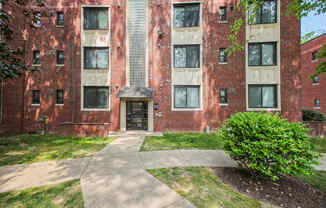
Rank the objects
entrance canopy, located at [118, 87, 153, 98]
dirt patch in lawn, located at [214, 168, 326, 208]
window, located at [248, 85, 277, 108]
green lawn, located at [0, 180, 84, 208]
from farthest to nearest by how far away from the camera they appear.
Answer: window, located at [248, 85, 277, 108], entrance canopy, located at [118, 87, 153, 98], dirt patch in lawn, located at [214, 168, 326, 208], green lawn, located at [0, 180, 84, 208]

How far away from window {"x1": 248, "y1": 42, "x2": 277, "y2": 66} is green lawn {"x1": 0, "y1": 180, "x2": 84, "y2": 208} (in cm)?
1263

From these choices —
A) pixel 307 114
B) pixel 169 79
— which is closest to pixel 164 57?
pixel 169 79

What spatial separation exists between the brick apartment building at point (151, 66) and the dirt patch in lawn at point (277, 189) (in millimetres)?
6622

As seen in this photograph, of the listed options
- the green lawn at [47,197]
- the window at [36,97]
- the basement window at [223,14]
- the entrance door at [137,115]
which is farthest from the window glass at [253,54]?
the window at [36,97]

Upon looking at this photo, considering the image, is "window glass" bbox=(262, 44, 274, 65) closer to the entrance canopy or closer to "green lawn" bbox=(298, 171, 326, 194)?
"green lawn" bbox=(298, 171, 326, 194)

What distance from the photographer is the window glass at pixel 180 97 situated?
1062 cm

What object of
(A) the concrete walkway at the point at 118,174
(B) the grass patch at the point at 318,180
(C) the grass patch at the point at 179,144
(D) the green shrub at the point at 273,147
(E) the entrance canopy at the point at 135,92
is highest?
(E) the entrance canopy at the point at 135,92

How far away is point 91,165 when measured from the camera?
171 inches

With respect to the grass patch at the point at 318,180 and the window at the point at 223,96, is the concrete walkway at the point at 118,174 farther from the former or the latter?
the window at the point at 223,96

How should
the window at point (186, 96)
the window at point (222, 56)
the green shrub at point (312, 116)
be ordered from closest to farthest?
the green shrub at point (312, 116) < the window at point (222, 56) < the window at point (186, 96)

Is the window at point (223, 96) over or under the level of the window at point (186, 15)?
under

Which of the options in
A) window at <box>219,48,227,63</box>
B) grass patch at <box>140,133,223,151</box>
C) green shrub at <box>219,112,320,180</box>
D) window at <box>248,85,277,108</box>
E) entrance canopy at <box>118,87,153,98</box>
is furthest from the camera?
window at <box>219,48,227,63</box>

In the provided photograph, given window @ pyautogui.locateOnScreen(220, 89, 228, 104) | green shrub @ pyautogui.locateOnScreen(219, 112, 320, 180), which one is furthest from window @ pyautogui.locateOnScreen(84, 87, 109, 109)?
green shrub @ pyautogui.locateOnScreen(219, 112, 320, 180)

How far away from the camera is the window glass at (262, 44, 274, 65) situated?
1032 cm
